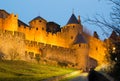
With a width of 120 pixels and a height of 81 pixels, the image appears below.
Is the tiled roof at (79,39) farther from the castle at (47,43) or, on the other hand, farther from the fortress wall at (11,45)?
the fortress wall at (11,45)

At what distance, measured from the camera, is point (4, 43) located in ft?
108

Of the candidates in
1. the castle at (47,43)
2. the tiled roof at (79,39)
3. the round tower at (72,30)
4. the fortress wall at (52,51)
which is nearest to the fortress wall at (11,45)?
the castle at (47,43)

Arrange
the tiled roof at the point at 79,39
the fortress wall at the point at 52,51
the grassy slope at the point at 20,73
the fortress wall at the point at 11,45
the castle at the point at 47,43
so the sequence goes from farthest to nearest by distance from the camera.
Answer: the tiled roof at the point at 79,39 → the fortress wall at the point at 52,51 → the castle at the point at 47,43 → the fortress wall at the point at 11,45 → the grassy slope at the point at 20,73

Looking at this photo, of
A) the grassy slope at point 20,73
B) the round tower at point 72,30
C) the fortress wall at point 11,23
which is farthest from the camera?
the round tower at point 72,30

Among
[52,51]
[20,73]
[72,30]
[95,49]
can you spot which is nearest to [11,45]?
[52,51]

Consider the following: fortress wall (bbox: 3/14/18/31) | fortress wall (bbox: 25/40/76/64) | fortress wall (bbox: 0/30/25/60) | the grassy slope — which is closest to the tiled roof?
fortress wall (bbox: 25/40/76/64)

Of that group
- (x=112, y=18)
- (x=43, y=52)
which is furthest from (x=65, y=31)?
(x=112, y=18)

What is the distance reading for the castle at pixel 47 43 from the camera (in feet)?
112

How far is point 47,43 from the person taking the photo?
50219mm

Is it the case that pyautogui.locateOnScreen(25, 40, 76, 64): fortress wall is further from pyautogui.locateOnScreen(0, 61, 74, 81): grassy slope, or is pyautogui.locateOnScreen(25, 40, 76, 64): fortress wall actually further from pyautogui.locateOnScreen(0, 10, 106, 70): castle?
pyautogui.locateOnScreen(0, 61, 74, 81): grassy slope

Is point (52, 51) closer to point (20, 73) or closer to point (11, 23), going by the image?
point (11, 23)

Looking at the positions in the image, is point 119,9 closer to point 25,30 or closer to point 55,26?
point 25,30

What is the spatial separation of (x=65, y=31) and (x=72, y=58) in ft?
26.0

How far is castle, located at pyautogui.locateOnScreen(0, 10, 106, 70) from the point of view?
1340 inches
